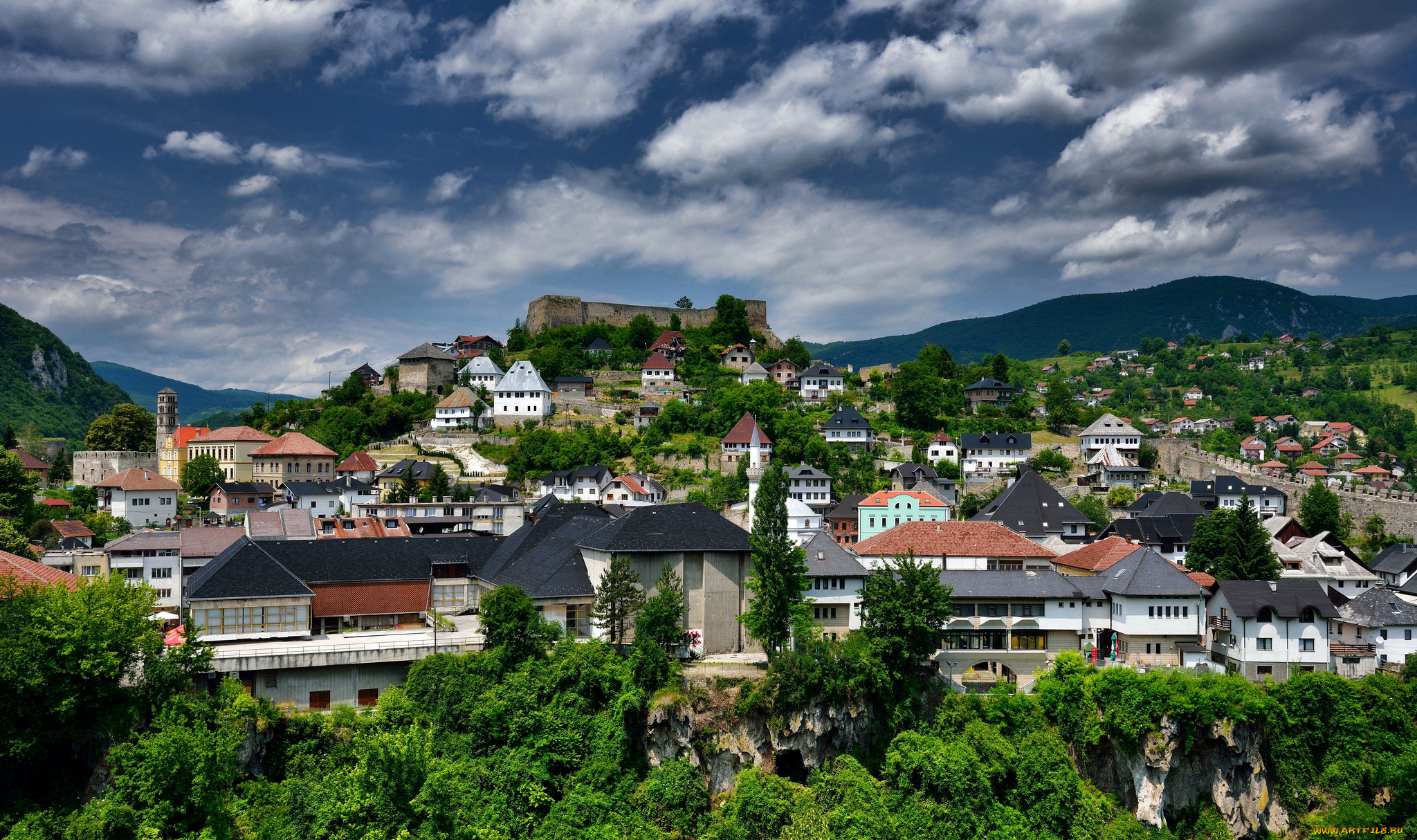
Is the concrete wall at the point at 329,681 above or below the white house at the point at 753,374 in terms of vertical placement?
below

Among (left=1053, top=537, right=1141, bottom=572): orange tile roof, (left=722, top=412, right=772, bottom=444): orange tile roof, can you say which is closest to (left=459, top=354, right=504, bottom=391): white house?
(left=722, top=412, right=772, bottom=444): orange tile roof

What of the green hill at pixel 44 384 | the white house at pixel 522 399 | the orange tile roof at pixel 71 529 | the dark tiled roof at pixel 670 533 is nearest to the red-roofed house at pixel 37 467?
the orange tile roof at pixel 71 529

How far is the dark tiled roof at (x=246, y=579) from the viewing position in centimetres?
3653

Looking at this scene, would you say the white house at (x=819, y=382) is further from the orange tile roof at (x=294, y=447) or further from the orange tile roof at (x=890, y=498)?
the orange tile roof at (x=294, y=447)

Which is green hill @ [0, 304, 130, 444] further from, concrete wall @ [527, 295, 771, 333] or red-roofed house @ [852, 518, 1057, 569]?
red-roofed house @ [852, 518, 1057, 569]

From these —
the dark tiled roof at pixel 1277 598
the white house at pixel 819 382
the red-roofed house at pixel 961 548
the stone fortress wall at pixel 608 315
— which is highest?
the stone fortress wall at pixel 608 315

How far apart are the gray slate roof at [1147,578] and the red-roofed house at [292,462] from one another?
63126 mm

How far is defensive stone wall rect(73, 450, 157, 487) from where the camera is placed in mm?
85438

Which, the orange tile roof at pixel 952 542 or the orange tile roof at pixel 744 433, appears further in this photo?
the orange tile roof at pixel 744 433

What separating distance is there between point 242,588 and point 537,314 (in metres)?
81.0

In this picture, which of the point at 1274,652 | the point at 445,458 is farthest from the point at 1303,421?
the point at 445,458

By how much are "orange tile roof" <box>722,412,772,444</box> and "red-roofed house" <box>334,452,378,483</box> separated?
2995 centimetres

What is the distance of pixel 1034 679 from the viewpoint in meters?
38.3

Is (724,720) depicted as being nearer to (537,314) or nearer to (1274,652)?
(1274,652)
